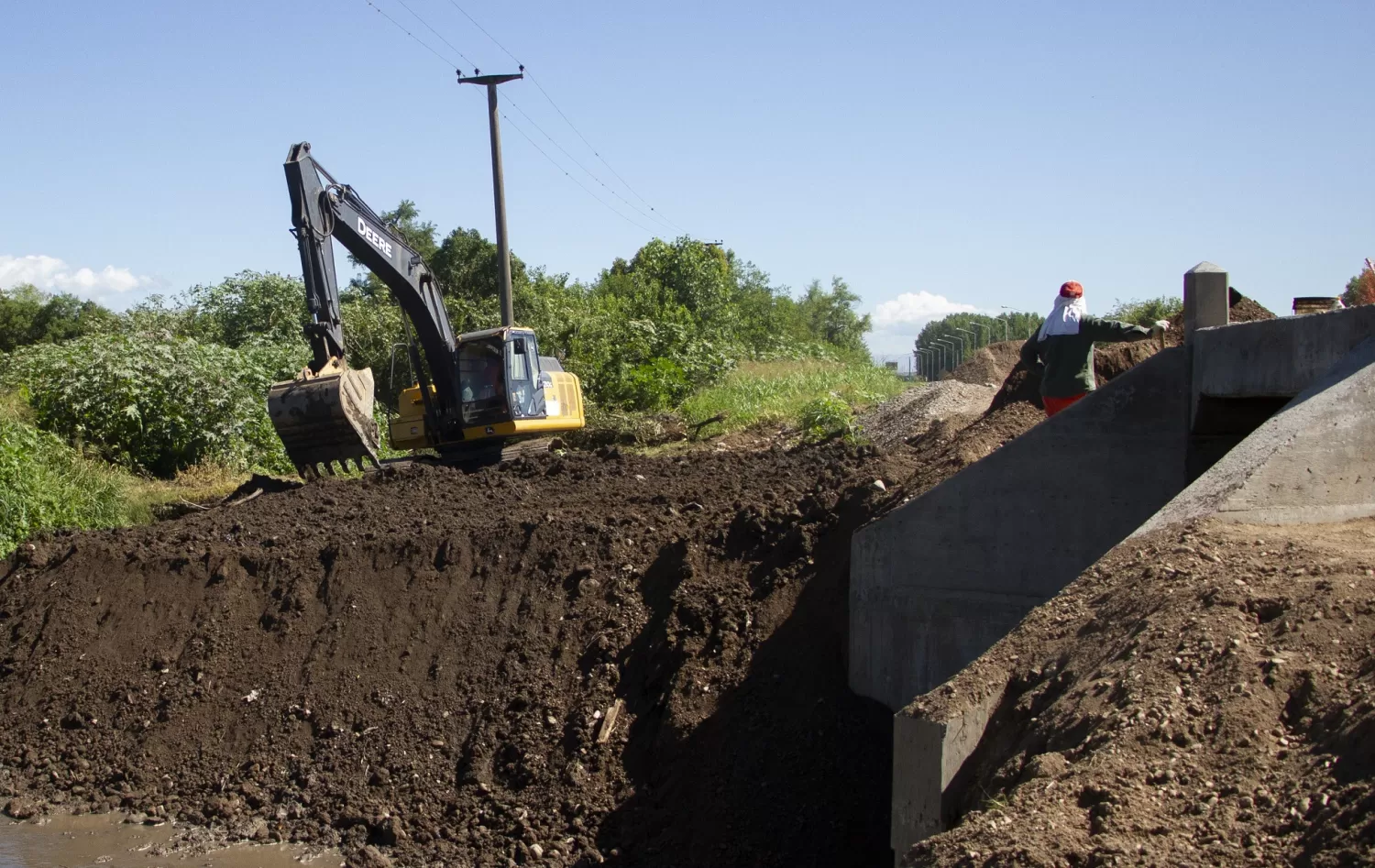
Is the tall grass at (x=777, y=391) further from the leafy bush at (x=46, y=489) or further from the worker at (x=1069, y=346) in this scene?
the worker at (x=1069, y=346)

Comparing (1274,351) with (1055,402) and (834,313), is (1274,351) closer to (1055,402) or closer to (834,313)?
(1055,402)

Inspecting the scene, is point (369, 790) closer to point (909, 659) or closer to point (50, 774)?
point (50, 774)

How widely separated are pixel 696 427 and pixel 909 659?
13429mm

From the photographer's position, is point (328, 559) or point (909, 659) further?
point (328, 559)

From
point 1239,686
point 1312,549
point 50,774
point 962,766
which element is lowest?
point 50,774

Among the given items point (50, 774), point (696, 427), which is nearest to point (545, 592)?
point (50, 774)

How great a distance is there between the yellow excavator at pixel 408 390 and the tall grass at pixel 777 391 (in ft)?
11.9

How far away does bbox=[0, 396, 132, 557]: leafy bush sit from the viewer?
577 inches

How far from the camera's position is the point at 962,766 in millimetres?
4773

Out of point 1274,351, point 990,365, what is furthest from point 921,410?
point 1274,351

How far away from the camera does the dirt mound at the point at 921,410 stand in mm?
15180

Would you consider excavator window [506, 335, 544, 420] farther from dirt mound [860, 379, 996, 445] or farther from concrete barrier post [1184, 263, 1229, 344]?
concrete barrier post [1184, 263, 1229, 344]

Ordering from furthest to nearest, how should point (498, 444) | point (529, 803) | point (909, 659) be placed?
point (498, 444), point (529, 803), point (909, 659)

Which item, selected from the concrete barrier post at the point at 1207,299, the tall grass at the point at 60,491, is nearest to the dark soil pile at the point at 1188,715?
the concrete barrier post at the point at 1207,299
